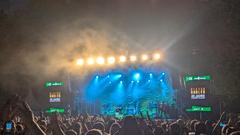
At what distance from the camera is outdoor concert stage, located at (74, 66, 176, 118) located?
75.5ft

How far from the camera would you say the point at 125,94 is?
2492cm

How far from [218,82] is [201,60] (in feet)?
14.6

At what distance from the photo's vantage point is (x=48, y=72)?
24078 mm

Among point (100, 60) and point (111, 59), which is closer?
point (111, 59)

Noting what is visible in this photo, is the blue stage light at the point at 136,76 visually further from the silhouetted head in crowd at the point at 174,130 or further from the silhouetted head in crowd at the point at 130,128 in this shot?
the silhouetted head in crowd at the point at 130,128

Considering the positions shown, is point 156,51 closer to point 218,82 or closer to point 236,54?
point 218,82

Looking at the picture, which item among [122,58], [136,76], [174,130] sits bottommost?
[174,130]

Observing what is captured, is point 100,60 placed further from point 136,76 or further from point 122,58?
point 136,76

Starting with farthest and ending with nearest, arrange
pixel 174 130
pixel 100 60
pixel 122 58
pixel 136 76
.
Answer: pixel 136 76
pixel 100 60
pixel 122 58
pixel 174 130

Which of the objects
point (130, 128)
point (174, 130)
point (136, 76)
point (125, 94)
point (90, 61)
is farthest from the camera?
point (125, 94)

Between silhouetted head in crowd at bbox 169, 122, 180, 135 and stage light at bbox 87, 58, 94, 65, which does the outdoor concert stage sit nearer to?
stage light at bbox 87, 58, 94, 65

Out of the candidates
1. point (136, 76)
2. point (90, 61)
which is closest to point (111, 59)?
point (90, 61)

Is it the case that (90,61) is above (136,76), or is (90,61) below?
above

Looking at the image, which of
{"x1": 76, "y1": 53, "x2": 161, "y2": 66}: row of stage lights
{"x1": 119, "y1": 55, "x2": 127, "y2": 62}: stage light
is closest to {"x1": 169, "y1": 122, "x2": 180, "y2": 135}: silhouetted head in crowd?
{"x1": 76, "y1": 53, "x2": 161, "y2": 66}: row of stage lights
